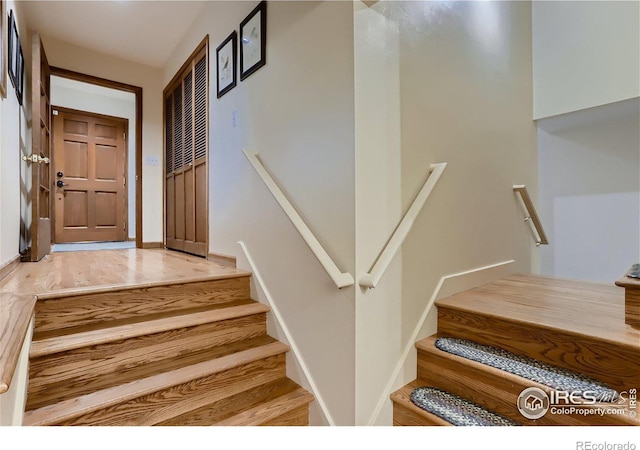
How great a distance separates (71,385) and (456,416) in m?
1.68

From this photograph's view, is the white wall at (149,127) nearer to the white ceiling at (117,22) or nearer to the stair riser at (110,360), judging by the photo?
the white ceiling at (117,22)

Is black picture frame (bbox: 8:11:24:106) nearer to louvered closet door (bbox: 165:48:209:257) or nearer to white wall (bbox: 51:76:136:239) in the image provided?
louvered closet door (bbox: 165:48:209:257)

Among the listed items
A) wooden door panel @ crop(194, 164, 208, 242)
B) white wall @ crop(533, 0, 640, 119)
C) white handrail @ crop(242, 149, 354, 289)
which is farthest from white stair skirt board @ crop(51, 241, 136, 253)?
white wall @ crop(533, 0, 640, 119)

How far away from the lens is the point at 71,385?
1.36 m

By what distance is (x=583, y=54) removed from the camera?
2.56 meters

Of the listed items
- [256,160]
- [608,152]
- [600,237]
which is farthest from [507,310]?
[608,152]

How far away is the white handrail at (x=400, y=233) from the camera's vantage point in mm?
1370

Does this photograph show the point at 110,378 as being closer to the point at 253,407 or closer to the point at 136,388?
the point at 136,388

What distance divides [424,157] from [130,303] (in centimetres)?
183

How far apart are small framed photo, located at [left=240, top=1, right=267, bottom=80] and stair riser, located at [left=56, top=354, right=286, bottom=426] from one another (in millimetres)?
1910

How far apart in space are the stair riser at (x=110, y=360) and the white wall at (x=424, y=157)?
888 millimetres

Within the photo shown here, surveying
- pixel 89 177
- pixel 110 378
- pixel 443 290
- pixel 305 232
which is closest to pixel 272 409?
pixel 110 378

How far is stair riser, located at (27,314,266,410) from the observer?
131cm

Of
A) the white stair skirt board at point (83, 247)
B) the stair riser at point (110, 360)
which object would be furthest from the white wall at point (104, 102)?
the stair riser at point (110, 360)
